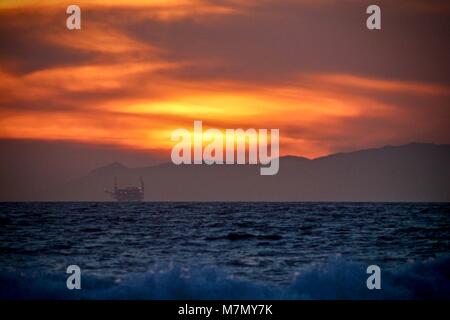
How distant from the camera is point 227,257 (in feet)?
107

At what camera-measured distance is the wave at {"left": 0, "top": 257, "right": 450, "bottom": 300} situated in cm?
2122

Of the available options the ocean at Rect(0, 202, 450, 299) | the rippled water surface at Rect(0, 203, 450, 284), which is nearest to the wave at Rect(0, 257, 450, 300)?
the ocean at Rect(0, 202, 450, 299)

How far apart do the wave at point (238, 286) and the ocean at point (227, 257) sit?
34 millimetres

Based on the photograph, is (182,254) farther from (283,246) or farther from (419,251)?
(419,251)

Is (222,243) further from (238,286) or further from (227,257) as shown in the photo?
(238,286)

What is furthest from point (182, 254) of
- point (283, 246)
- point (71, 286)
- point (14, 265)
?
point (71, 286)

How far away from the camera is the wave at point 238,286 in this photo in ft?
69.6

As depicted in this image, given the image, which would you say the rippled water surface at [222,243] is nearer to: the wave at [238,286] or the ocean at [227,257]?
the ocean at [227,257]

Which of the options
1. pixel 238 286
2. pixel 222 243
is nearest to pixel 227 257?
pixel 222 243

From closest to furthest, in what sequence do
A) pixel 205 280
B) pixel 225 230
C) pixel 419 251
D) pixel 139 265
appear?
pixel 205 280, pixel 139 265, pixel 419 251, pixel 225 230

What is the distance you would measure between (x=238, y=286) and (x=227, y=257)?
9.73 metres

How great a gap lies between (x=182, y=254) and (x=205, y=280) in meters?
12.5

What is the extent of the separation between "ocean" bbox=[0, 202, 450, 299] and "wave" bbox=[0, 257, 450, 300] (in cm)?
3
